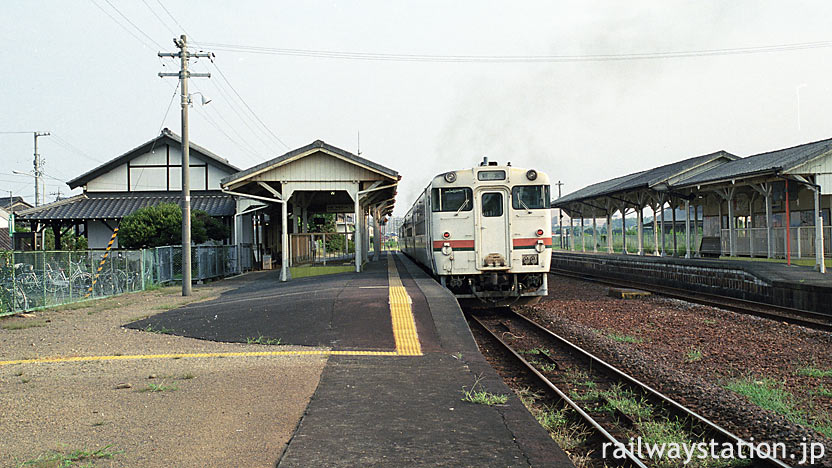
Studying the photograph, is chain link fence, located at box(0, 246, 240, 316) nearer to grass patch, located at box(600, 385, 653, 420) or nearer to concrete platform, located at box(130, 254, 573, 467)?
concrete platform, located at box(130, 254, 573, 467)

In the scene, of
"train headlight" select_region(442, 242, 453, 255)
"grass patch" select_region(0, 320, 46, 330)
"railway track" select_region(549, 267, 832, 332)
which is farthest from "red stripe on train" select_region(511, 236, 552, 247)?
"grass patch" select_region(0, 320, 46, 330)

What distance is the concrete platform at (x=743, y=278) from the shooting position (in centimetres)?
1315

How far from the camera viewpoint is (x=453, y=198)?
1230cm

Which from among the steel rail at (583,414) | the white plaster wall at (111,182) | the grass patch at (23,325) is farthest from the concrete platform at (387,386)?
the white plaster wall at (111,182)

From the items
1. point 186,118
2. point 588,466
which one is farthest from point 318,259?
point 588,466

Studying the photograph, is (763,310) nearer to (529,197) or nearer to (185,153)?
(529,197)

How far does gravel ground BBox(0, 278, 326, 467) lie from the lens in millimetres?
4246

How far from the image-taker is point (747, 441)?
5098 mm

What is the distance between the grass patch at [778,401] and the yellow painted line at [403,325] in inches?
145

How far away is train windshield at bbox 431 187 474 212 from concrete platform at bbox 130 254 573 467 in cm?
172

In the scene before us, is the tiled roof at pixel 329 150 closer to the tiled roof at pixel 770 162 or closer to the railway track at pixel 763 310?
the railway track at pixel 763 310

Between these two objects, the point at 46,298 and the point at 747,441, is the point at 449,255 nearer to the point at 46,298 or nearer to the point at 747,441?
the point at 747,441

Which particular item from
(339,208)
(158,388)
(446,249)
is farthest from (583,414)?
(339,208)

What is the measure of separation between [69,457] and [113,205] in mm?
27261
